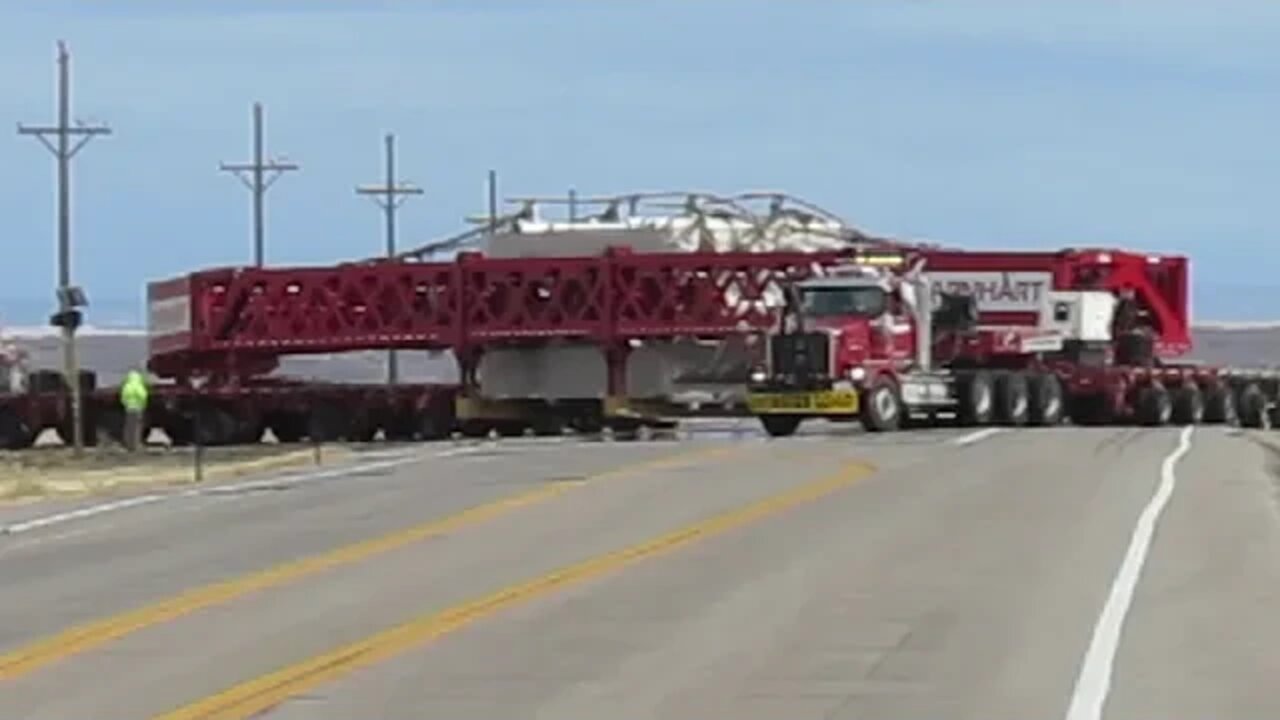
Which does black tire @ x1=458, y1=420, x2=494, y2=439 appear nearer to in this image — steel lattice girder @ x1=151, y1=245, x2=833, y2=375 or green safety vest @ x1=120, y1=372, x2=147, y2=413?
steel lattice girder @ x1=151, y1=245, x2=833, y2=375

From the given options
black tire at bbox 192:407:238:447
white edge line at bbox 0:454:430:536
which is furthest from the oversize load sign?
white edge line at bbox 0:454:430:536

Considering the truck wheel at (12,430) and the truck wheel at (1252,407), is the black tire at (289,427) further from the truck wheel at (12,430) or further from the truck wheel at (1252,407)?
the truck wheel at (1252,407)

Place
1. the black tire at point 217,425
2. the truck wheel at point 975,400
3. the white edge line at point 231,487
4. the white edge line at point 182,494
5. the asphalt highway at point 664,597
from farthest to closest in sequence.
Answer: the black tire at point 217,425 → the truck wheel at point 975,400 → the white edge line at point 231,487 → the white edge line at point 182,494 → the asphalt highway at point 664,597

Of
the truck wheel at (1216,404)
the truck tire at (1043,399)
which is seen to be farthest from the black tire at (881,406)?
the truck wheel at (1216,404)

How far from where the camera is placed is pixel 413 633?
1780cm

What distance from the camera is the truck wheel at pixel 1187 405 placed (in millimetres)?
57125

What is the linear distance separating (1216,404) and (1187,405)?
207 centimetres

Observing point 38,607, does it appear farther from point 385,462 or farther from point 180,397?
point 180,397

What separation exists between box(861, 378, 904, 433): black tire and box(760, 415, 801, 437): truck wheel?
126cm

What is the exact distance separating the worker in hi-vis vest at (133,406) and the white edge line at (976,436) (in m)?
16.2

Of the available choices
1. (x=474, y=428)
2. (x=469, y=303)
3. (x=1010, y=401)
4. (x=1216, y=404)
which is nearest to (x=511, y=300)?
(x=469, y=303)

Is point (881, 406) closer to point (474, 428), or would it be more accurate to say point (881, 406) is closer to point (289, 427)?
point (474, 428)

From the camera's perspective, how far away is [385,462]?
40.6 m

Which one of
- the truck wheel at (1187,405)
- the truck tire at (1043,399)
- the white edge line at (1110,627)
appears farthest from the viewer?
the truck wheel at (1187,405)
